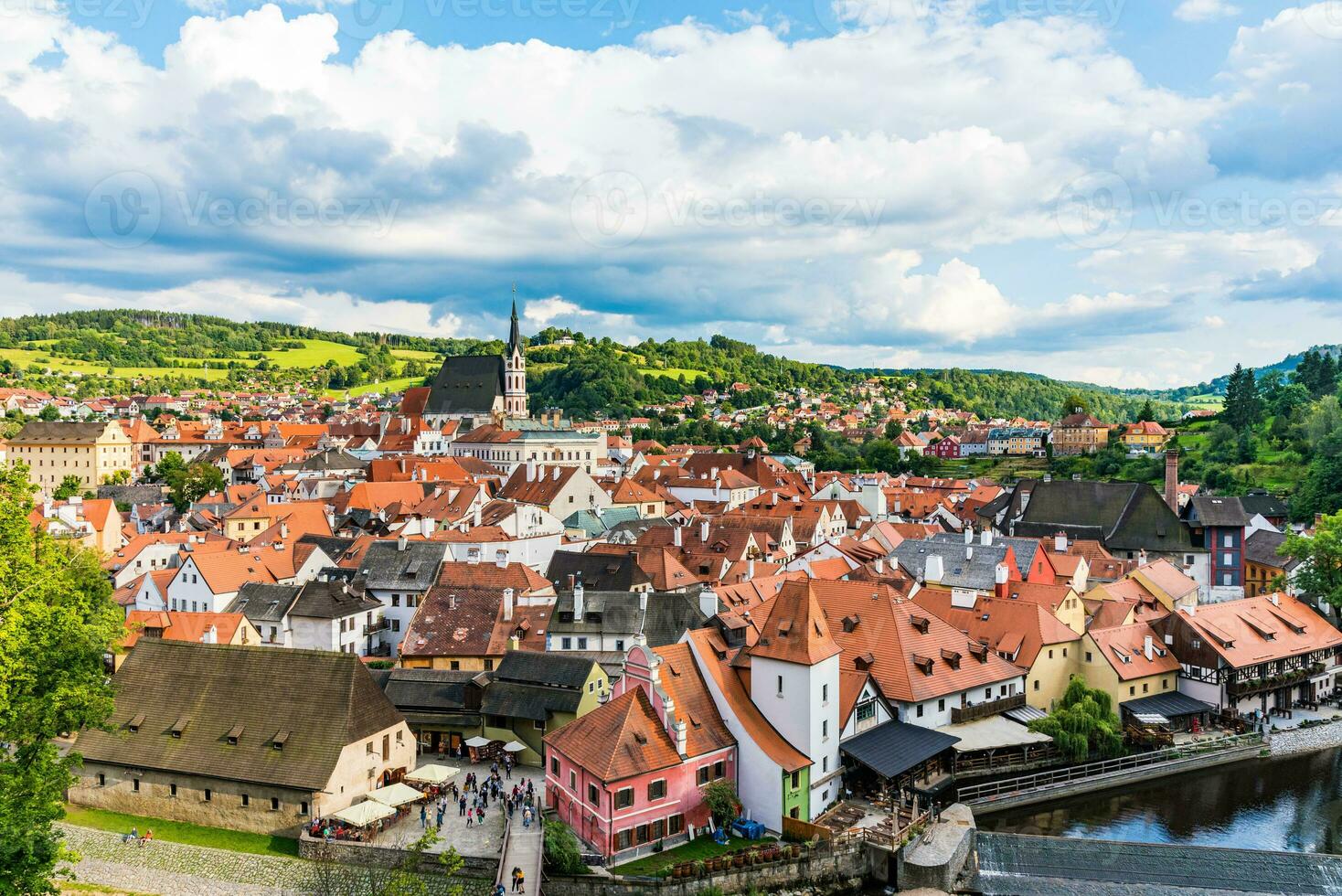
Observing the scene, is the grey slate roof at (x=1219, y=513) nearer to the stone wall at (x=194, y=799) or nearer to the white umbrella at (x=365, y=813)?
the white umbrella at (x=365, y=813)

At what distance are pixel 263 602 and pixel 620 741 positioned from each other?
2971cm

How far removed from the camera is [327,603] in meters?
52.2

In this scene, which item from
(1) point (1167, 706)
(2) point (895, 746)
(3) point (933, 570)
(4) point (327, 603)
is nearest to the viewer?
(2) point (895, 746)

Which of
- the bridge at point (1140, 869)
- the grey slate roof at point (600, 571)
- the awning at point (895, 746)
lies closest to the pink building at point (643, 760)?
the awning at point (895, 746)

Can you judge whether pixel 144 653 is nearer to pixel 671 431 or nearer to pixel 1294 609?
pixel 1294 609

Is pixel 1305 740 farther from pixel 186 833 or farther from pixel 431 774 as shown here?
pixel 186 833

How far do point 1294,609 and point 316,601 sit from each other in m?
52.5

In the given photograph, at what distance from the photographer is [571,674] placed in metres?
40.5

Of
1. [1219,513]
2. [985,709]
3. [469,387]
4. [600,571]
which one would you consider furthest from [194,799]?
[469,387]

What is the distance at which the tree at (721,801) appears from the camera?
33062mm

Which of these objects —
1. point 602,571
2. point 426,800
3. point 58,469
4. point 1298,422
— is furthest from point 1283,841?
point 58,469

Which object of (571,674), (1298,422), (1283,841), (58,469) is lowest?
(1283,841)

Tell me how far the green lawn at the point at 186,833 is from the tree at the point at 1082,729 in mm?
29847

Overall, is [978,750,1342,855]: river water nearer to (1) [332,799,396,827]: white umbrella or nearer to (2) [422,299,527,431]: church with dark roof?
(1) [332,799,396,827]: white umbrella
